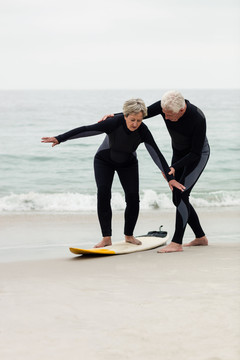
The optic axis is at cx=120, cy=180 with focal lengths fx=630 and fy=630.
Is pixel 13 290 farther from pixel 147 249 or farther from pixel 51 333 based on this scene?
pixel 147 249

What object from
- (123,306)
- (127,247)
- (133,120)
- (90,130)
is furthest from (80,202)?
(123,306)

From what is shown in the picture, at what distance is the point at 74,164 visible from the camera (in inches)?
690

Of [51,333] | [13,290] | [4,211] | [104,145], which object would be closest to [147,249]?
[104,145]

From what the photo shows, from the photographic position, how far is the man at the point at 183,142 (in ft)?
16.1

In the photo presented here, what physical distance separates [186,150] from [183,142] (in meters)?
0.09

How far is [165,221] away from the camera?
8.51 meters

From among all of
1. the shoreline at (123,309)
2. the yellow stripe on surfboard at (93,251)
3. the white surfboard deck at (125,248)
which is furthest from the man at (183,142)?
the shoreline at (123,309)

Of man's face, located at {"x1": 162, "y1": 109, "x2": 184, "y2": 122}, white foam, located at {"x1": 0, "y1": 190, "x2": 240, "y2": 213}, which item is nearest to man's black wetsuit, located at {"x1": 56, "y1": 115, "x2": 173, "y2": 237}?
man's face, located at {"x1": 162, "y1": 109, "x2": 184, "y2": 122}

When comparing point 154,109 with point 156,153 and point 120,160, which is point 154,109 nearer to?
point 156,153

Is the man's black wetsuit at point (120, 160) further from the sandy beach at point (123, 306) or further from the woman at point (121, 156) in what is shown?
the sandy beach at point (123, 306)

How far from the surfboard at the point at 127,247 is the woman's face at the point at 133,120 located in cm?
101

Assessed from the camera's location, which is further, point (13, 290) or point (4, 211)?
point (4, 211)

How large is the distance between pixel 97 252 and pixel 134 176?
2.37 ft

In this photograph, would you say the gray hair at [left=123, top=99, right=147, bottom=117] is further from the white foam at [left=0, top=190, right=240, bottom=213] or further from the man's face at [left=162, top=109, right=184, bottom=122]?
the white foam at [left=0, top=190, right=240, bottom=213]
